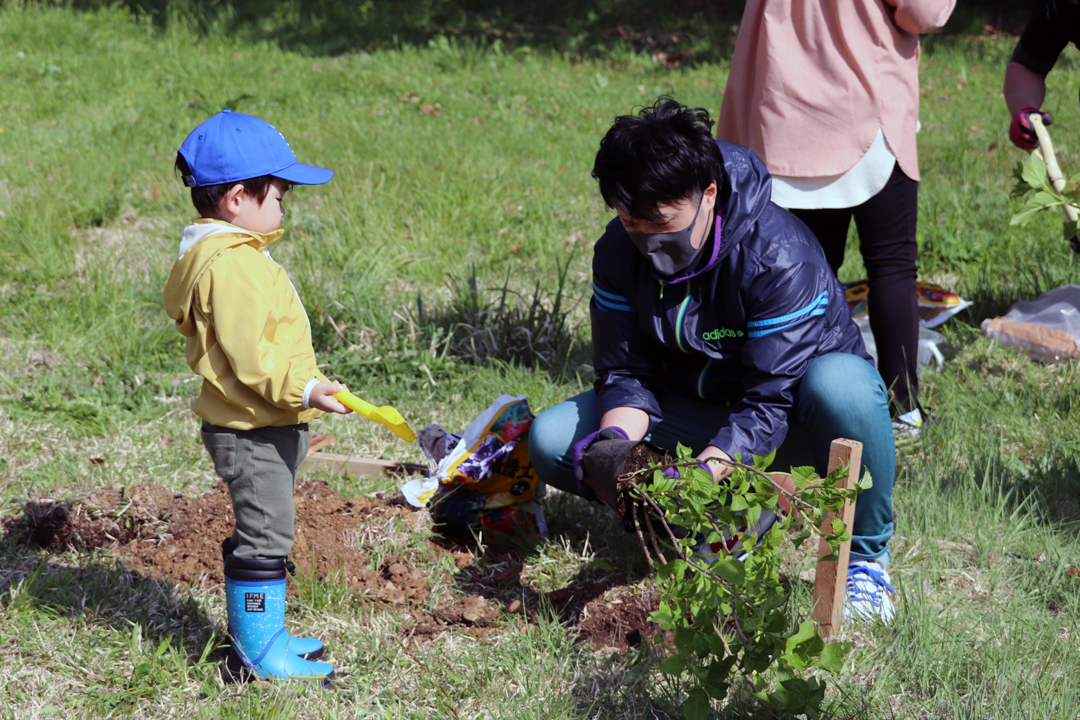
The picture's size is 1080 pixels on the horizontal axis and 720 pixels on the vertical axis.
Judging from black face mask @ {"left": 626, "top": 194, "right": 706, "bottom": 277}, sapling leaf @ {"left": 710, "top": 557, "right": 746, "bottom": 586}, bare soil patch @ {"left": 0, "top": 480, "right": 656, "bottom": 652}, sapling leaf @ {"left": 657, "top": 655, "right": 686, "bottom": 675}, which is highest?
black face mask @ {"left": 626, "top": 194, "right": 706, "bottom": 277}

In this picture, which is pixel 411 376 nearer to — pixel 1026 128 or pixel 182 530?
pixel 182 530

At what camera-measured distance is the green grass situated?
198 centimetres

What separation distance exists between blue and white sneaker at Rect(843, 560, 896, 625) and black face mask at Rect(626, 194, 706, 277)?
92cm

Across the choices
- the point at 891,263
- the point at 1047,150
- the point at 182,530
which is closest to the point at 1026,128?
the point at 1047,150

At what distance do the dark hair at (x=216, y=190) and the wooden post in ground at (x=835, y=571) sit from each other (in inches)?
54.5

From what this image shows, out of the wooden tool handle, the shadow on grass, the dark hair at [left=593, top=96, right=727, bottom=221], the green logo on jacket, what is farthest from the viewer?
the shadow on grass

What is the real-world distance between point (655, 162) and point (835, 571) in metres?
1.03

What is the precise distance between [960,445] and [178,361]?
120 inches

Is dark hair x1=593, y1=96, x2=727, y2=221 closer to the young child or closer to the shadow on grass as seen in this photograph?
the young child

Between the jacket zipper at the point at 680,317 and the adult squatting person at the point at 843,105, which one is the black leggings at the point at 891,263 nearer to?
the adult squatting person at the point at 843,105

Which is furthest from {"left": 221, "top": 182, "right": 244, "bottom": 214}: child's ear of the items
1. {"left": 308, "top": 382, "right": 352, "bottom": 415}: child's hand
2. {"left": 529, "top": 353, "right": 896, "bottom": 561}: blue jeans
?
{"left": 529, "top": 353, "right": 896, "bottom": 561}: blue jeans

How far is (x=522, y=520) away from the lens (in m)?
2.62

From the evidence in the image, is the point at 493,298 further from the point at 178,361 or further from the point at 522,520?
the point at 522,520

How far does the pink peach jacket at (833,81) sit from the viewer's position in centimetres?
264
